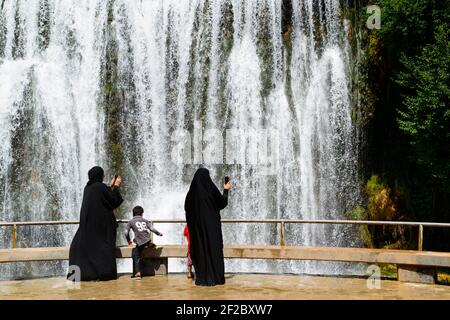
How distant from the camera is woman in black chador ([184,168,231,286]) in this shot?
1079cm

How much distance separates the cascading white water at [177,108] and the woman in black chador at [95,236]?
448 inches

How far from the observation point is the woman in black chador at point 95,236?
36.4 feet

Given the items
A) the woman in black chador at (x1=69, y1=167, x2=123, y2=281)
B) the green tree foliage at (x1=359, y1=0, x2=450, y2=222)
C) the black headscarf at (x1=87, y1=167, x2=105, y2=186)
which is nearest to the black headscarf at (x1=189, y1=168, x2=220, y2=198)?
the woman in black chador at (x1=69, y1=167, x2=123, y2=281)

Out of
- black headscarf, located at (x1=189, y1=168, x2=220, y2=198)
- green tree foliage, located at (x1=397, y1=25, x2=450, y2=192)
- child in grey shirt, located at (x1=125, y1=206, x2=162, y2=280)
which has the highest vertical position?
green tree foliage, located at (x1=397, y1=25, x2=450, y2=192)

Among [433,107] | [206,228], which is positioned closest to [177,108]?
[433,107]

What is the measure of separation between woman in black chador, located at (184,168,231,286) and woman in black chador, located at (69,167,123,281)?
1.44 m

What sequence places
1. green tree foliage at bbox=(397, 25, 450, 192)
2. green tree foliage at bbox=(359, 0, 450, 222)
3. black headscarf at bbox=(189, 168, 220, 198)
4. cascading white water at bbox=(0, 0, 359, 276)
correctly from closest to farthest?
black headscarf at bbox=(189, 168, 220, 198) < green tree foliage at bbox=(397, 25, 450, 192) < green tree foliage at bbox=(359, 0, 450, 222) < cascading white water at bbox=(0, 0, 359, 276)

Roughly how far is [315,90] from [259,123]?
2.50m

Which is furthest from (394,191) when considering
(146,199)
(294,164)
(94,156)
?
(94,156)

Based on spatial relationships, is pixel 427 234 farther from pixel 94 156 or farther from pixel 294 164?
pixel 94 156

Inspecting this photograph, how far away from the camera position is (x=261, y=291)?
1063cm

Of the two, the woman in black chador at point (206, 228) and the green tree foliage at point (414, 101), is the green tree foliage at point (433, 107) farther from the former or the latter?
the woman in black chador at point (206, 228)

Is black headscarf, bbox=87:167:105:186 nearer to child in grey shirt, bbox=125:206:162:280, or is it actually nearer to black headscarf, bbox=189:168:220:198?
child in grey shirt, bbox=125:206:162:280

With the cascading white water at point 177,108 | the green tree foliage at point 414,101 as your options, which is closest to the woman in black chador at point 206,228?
the green tree foliage at point 414,101
